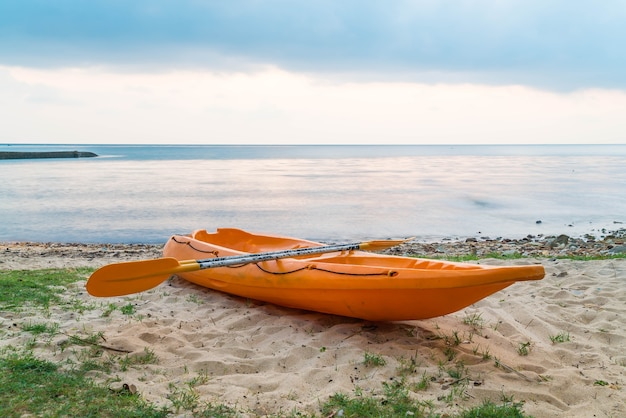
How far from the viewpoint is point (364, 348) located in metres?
3.96

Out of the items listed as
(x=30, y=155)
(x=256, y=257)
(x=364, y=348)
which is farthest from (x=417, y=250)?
(x=30, y=155)

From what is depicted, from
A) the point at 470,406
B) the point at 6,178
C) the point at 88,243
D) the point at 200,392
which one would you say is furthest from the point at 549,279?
the point at 6,178

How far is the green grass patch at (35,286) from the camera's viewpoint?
16.9ft

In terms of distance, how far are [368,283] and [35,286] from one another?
4.10m

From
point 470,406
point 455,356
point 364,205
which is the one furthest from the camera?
point 364,205

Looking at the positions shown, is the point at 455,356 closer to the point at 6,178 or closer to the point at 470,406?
the point at 470,406

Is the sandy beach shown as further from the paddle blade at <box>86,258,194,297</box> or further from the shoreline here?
the shoreline

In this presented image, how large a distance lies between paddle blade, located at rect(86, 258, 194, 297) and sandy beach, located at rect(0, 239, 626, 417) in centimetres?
44

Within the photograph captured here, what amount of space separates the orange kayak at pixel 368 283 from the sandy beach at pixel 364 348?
18cm

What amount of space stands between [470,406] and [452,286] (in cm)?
87

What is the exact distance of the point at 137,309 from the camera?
5.11 meters

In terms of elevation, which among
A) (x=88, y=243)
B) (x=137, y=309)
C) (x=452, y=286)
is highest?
(x=452, y=286)

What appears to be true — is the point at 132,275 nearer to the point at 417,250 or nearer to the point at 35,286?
the point at 35,286

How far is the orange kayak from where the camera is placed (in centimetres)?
364
